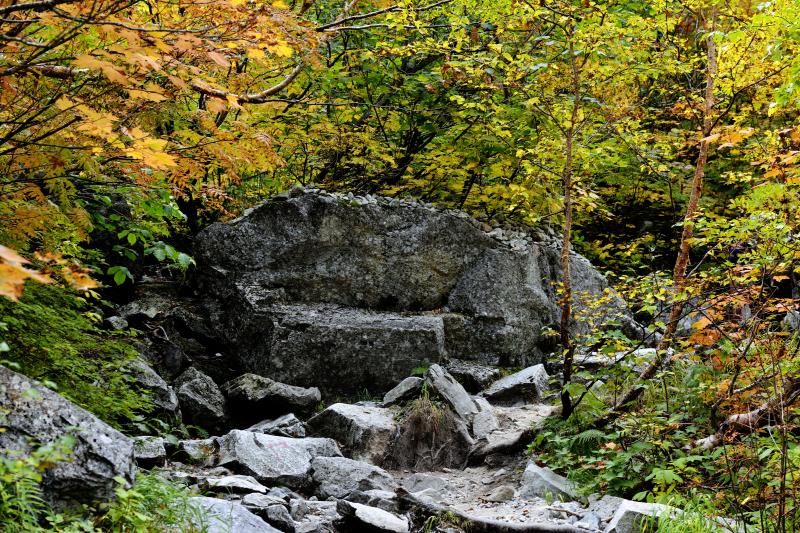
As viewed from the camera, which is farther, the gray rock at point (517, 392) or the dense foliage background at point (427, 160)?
the gray rock at point (517, 392)

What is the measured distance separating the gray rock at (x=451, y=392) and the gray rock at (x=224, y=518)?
3530 millimetres

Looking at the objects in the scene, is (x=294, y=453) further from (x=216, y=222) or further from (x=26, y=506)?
(x=216, y=222)

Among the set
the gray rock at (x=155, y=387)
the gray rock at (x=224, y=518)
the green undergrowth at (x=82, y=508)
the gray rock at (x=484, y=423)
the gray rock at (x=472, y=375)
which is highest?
the green undergrowth at (x=82, y=508)

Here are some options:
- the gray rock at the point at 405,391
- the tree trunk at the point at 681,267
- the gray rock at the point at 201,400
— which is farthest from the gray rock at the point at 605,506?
the gray rock at the point at 201,400

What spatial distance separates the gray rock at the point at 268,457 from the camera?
575 cm

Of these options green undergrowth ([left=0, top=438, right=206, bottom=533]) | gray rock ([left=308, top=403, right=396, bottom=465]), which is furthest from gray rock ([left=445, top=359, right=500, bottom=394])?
green undergrowth ([left=0, top=438, right=206, bottom=533])

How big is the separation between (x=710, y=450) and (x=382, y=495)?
8.86ft

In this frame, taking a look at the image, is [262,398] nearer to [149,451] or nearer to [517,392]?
[149,451]

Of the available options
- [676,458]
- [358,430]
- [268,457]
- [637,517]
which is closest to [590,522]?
[637,517]

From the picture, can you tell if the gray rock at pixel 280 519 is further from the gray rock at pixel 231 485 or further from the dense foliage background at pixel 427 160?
the dense foliage background at pixel 427 160

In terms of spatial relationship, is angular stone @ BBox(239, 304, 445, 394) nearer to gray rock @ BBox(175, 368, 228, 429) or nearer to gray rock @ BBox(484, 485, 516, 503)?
gray rock @ BBox(175, 368, 228, 429)

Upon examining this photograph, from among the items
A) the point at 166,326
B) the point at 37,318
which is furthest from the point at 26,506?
the point at 166,326

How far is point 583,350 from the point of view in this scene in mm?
9109

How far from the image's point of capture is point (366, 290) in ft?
30.9
